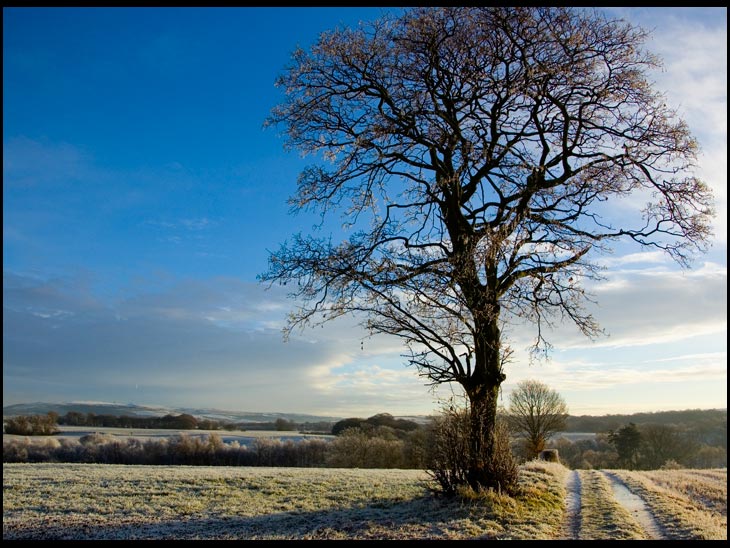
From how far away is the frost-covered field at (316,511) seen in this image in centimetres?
1105

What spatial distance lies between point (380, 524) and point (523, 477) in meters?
6.59

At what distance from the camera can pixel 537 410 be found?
4603 cm

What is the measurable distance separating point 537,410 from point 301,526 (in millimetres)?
38110

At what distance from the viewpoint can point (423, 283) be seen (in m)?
13.4

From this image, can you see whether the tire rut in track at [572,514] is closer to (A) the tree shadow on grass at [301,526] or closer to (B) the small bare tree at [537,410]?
(A) the tree shadow on grass at [301,526]

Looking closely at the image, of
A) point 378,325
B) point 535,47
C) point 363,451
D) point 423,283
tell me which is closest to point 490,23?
point 535,47

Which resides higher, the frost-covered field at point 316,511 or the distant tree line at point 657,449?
the frost-covered field at point 316,511

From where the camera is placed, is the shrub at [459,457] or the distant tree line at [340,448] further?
the distant tree line at [340,448]

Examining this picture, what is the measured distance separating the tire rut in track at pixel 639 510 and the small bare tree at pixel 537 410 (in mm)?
24115

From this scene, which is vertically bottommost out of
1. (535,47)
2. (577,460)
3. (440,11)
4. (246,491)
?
(577,460)

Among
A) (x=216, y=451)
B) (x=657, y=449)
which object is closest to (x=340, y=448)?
(x=216, y=451)

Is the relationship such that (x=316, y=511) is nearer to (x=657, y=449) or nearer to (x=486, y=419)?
(x=486, y=419)

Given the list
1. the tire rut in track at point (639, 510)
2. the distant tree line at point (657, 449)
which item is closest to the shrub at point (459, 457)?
the tire rut in track at point (639, 510)
